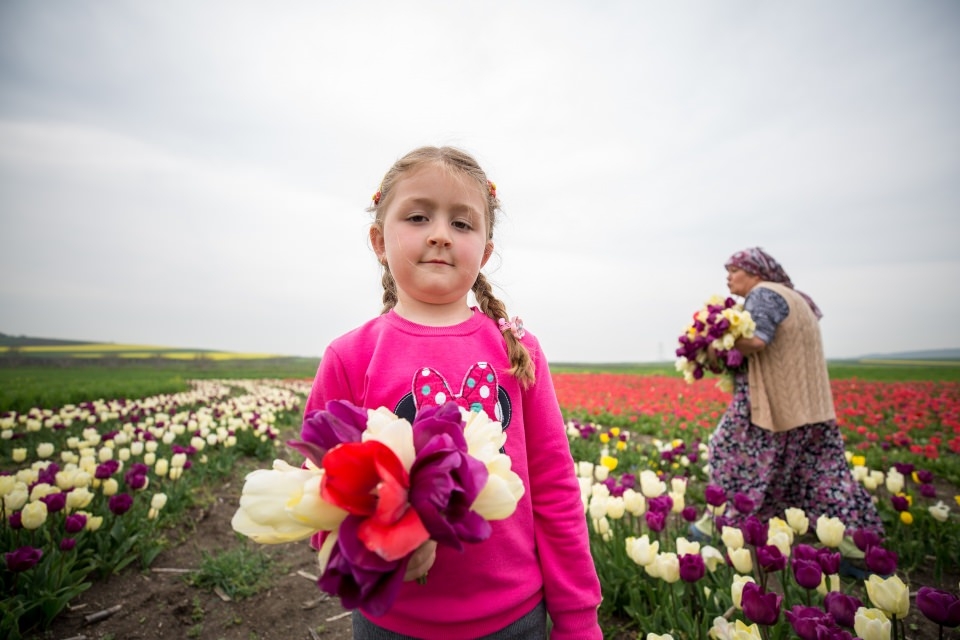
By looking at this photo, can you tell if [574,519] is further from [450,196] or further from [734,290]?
[734,290]

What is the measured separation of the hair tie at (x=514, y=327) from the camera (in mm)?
1518

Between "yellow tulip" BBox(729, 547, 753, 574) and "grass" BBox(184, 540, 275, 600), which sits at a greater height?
"yellow tulip" BBox(729, 547, 753, 574)

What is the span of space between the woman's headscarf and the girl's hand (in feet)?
12.8

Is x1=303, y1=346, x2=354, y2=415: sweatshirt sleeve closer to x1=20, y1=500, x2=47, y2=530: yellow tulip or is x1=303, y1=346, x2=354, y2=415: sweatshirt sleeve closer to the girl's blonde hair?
the girl's blonde hair

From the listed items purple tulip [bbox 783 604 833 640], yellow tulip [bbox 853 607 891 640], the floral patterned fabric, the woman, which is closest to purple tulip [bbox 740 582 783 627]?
purple tulip [bbox 783 604 833 640]

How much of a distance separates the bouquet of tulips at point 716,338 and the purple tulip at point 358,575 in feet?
11.3

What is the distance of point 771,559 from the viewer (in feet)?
6.44

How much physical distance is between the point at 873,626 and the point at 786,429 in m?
2.32

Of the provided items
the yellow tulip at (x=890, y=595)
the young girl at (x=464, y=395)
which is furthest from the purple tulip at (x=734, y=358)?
the young girl at (x=464, y=395)

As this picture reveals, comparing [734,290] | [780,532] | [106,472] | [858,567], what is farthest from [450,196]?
[106,472]

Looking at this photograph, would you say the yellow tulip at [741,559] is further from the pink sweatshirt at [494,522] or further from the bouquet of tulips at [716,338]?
the bouquet of tulips at [716,338]

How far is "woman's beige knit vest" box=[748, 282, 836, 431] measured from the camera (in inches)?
133

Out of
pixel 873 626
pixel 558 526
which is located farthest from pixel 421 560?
pixel 873 626

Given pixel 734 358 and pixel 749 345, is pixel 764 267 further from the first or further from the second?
pixel 734 358
